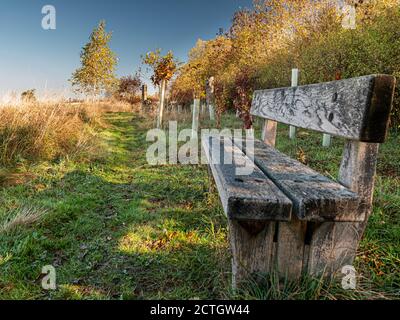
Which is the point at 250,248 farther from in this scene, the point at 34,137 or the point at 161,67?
the point at 161,67

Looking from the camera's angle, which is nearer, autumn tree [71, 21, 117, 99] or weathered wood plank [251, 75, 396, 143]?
weathered wood plank [251, 75, 396, 143]

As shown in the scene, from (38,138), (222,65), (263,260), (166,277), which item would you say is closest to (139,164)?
(38,138)

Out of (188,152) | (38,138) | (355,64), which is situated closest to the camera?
(38,138)

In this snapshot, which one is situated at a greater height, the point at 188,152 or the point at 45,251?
the point at 188,152

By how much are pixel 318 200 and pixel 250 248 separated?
0.47m

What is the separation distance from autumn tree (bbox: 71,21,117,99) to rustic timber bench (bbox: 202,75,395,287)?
2441cm

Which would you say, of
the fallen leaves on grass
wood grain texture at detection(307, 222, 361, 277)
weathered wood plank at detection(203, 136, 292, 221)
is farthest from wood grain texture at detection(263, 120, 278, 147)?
the fallen leaves on grass

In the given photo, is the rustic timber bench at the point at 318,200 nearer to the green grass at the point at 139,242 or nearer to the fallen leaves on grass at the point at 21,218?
the green grass at the point at 139,242

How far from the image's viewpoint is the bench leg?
5.50ft

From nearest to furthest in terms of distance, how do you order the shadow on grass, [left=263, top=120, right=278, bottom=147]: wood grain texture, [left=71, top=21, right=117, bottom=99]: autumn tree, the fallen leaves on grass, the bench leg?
the bench leg < the shadow on grass < the fallen leaves on grass < [left=263, top=120, right=278, bottom=147]: wood grain texture < [left=71, top=21, right=117, bottom=99]: autumn tree

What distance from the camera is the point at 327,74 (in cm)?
868

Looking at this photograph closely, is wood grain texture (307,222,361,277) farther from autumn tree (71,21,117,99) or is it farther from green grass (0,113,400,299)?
autumn tree (71,21,117,99)
